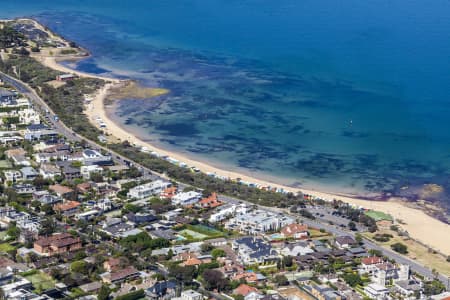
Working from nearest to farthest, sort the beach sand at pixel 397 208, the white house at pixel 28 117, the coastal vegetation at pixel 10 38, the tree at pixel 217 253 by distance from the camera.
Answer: the tree at pixel 217 253
the beach sand at pixel 397 208
the white house at pixel 28 117
the coastal vegetation at pixel 10 38

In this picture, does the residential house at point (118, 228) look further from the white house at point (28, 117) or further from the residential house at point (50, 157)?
the white house at point (28, 117)

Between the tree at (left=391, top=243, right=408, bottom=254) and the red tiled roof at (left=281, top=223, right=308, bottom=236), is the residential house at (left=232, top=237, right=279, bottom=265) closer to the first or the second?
the red tiled roof at (left=281, top=223, right=308, bottom=236)

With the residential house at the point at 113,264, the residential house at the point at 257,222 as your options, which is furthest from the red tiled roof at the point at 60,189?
the residential house at the point at 113,264

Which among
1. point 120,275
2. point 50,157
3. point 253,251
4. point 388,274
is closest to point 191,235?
point 253,251

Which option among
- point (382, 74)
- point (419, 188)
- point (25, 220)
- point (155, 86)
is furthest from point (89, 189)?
point (382, 74)

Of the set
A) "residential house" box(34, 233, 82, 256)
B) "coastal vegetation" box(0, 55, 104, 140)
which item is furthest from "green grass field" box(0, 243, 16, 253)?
"coastal vegetation" box(0, 55, 104, 140)
